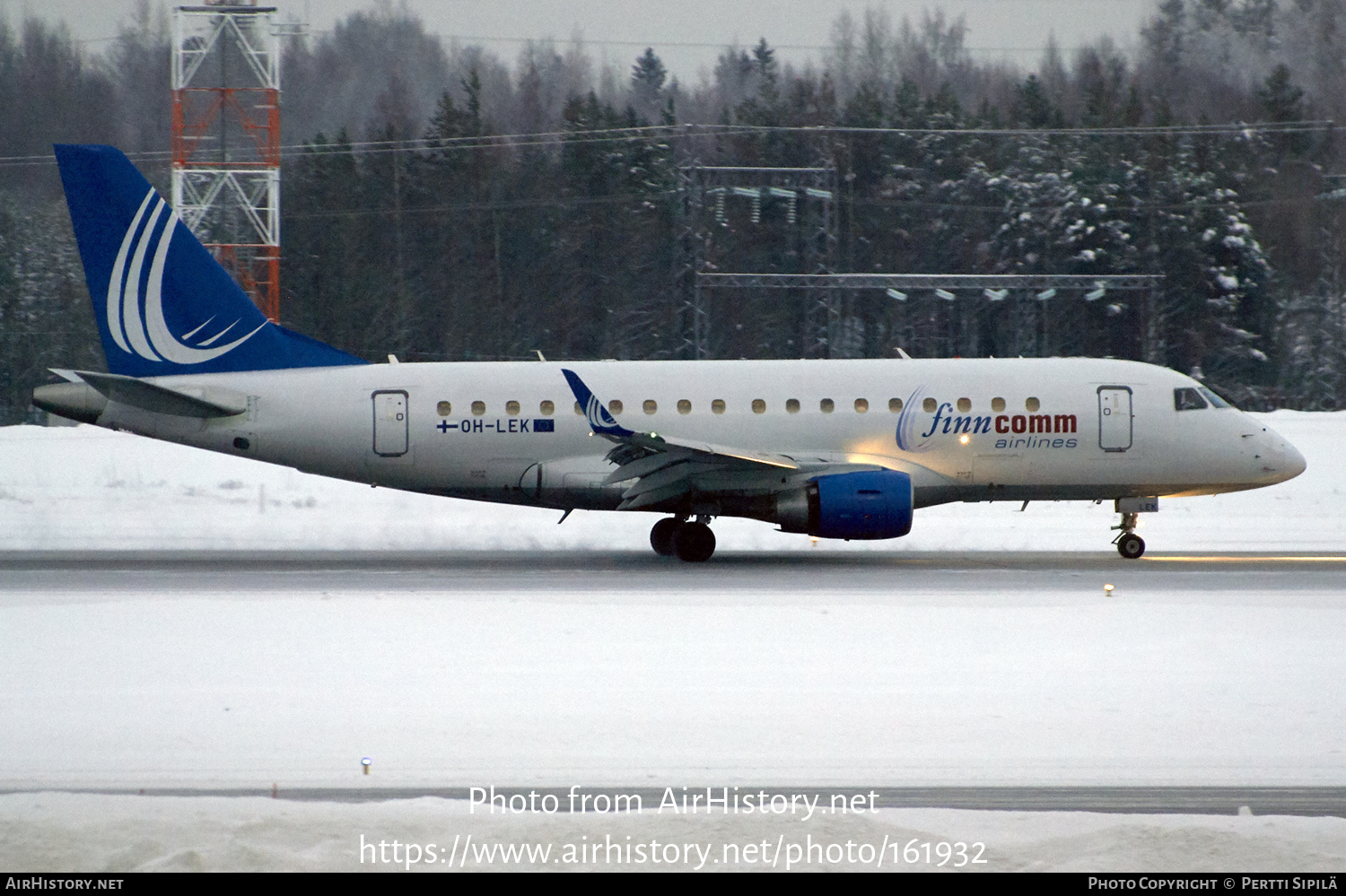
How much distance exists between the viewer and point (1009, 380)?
21.1 m

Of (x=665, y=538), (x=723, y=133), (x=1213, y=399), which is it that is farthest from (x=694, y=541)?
(x=723, y=133)

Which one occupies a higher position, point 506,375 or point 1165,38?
point 1165,38

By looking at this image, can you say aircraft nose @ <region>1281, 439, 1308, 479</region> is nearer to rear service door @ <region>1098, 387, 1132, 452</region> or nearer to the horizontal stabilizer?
rear service door @ <region>1098, 387, 1132, 452</region>

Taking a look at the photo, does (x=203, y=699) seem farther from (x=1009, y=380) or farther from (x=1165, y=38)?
(x=1165, y=38)

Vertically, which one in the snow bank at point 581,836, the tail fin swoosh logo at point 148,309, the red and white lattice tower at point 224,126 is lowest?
the snow bank at point 581,836

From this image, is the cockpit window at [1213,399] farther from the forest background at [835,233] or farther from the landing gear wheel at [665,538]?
the forest background at [835,233]

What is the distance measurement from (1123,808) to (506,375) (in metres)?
15.1

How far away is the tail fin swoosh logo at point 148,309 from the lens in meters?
21.5

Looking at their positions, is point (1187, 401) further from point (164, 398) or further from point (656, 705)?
point (164, 398)

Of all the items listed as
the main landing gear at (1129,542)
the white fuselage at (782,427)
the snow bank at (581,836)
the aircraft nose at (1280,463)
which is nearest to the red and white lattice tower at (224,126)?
the white fuselage at (782,427)

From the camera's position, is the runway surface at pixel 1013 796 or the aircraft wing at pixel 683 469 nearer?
the runway surface at pixel 1013 796

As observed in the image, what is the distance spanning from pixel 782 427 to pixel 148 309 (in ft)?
31.9

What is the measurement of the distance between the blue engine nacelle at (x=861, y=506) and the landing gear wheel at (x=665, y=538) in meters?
2.48

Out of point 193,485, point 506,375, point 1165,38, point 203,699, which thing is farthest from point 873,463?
point 1165,38
